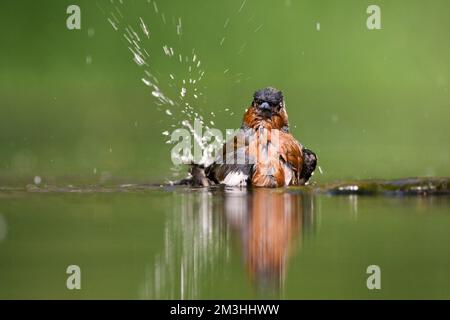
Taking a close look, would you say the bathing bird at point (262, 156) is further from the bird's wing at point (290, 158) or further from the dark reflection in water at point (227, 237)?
the dark reflection in water at point (227, 237)

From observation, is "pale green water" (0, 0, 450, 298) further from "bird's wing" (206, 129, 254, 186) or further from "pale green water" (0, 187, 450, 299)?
"bird's wing" (206, 129, 254, 186)

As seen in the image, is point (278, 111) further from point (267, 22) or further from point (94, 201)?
point (267, 22)

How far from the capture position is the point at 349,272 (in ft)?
19.2

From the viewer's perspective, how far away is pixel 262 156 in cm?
1034

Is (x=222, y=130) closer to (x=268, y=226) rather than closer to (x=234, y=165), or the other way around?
(x=234, y=165)

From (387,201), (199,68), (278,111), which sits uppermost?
(199,68)

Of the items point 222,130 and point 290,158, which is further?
point 222,130

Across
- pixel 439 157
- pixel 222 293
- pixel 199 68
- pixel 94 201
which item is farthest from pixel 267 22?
pixel 222 293

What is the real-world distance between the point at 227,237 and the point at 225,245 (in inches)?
12.7

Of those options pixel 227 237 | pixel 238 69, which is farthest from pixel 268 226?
pixel 238 69

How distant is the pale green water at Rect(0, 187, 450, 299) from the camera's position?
17.8ft

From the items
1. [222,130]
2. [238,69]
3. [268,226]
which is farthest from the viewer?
[238,69]
